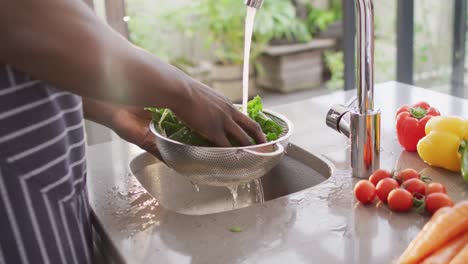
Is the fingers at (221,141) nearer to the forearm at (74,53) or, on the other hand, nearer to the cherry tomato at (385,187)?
the forearm at (74,53)

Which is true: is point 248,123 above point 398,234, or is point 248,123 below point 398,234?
above

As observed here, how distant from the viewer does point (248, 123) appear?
1.08 metres

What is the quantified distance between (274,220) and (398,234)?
8.2 inches

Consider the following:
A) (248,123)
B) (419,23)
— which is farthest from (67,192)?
(419,23)

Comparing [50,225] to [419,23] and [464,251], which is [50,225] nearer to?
[464,251]

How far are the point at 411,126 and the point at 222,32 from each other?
11.3 feet

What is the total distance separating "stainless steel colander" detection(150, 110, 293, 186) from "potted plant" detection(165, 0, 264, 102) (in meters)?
3.45

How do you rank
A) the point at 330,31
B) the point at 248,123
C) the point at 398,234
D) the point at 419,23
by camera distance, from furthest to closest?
1. the point at 330,31
2. the point at 419,23
3. the point at 248,123
4. the point at 398,234

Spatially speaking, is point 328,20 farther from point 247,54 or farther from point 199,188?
point 247,54

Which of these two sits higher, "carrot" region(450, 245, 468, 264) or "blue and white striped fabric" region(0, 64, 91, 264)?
"blue and white striped fabric" region(0, 64, 91, 264)

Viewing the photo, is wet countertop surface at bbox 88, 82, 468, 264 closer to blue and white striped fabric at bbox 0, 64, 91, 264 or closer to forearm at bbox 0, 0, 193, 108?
blue and white striped fabric at bbox 0, 64, 91, 264

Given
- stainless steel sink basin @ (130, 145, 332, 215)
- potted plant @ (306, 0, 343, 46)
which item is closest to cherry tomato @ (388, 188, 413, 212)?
stainless steel sink basin @ (130, 145, 332, 215)

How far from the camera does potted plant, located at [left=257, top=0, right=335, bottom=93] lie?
4629mm

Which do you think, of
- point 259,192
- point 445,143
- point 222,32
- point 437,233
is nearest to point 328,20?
point 222,32
